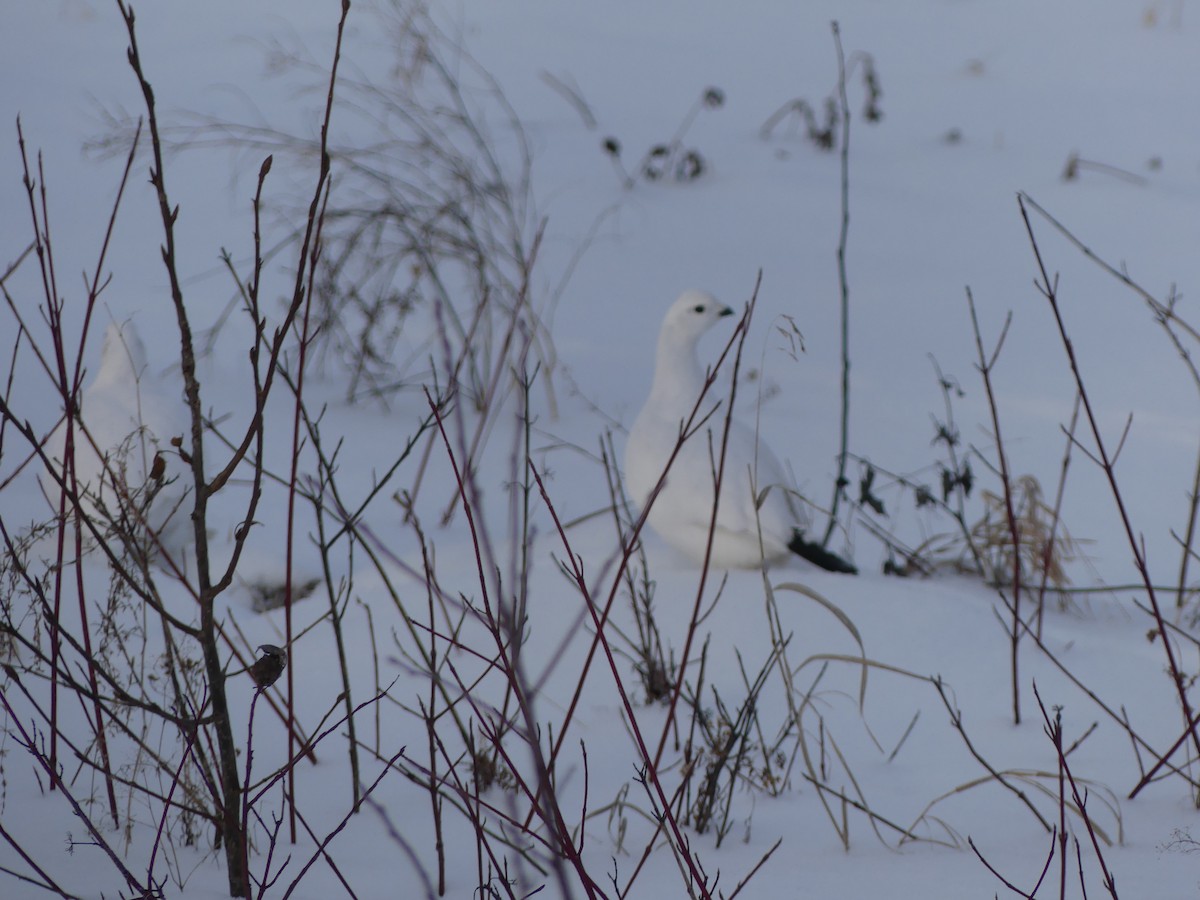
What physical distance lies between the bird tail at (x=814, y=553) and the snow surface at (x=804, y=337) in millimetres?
119

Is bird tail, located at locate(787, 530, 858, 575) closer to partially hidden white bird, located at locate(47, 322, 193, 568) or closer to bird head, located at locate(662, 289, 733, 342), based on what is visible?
bird head, located at locate(662, 289, 733, 342)

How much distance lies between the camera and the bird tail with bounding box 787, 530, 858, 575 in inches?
122

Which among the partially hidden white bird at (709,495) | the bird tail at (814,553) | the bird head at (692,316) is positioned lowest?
the bird tail at (814,553)

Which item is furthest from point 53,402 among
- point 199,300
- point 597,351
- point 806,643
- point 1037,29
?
point 1037,29

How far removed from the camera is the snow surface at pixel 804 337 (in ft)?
6.31

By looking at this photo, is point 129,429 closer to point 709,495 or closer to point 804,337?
point 709,495

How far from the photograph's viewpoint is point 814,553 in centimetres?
309

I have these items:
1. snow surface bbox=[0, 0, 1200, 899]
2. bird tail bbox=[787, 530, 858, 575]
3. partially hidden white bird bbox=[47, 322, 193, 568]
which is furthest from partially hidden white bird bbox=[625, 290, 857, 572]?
partially hidden white bird bbox=[47, 322, 193, 568]

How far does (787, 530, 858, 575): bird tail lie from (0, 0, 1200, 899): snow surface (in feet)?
0.39

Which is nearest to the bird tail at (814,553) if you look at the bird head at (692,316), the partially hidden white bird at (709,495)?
the partially hidden white bird at (709,495)

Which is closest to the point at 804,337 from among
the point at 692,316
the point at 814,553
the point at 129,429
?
the point at 692,316

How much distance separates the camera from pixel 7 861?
172 centimetres

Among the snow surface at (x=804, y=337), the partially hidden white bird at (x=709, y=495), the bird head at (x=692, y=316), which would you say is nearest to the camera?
the snow surface at (x=804, y=337)

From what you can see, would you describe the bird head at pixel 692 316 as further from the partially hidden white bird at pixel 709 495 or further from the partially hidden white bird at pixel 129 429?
the partially hidden white bird at pixel 129 429
